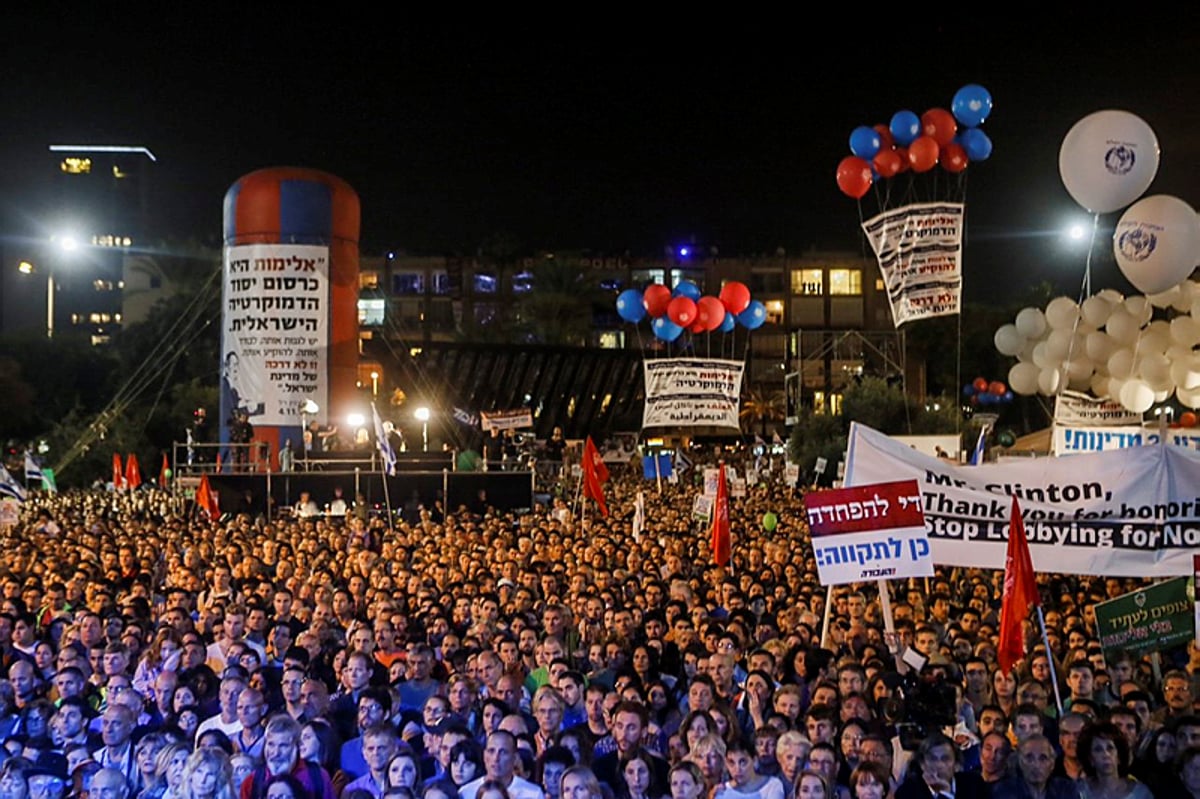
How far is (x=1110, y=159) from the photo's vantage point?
46.8 ft

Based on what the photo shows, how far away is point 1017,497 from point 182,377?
4834 centimetres

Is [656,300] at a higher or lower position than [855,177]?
lower

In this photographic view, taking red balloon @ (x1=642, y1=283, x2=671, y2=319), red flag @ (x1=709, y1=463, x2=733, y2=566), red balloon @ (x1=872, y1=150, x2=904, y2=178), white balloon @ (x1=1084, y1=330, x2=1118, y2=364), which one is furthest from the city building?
red flag @ (x1=709, y1=463, x2=733, y2=566)

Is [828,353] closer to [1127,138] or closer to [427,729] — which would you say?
[1127,138]

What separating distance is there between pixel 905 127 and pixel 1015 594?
1226 centimetres

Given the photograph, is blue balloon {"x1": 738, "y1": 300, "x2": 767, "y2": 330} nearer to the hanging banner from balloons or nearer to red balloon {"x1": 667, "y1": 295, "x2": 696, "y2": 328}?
red balloon {"x1": 667, "y1": 295, "x2": 696, "y2": 328}

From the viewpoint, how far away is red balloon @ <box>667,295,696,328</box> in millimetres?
25453

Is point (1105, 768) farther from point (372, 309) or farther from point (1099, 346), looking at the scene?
point (372, 309)

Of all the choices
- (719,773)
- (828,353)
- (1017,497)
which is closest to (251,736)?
(719,773)

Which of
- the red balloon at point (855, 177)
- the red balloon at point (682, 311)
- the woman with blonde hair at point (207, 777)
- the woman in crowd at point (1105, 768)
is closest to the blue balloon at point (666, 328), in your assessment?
the red balloon at point (682, 311)

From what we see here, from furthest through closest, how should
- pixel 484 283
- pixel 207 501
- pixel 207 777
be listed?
1. pixel 484 283
2. pixel 207 501
3. pixel 207 777

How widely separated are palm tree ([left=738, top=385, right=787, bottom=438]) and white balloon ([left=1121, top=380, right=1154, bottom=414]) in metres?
46.4

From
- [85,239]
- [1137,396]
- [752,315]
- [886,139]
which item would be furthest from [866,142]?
[85,239]

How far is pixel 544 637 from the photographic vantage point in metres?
9.20
